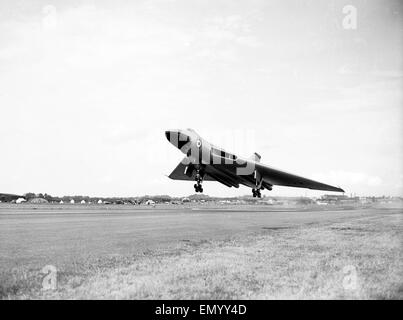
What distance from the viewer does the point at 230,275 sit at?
39.7ft

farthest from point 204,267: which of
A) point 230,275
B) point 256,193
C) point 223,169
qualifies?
point 256,193

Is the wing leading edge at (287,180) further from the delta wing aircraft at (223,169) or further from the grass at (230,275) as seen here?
the grass at (230,275)

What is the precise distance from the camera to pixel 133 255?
1590 centimetres

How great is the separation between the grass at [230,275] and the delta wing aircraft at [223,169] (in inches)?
350

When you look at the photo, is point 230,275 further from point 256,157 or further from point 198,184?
point 256,157

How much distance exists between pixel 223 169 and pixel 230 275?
1718 cm

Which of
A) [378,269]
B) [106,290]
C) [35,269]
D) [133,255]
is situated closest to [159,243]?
[133,255]

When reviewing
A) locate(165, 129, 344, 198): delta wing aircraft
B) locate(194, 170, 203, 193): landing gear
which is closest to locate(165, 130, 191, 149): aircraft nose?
locate(165, 129, 344, 198): delta wing aircraft

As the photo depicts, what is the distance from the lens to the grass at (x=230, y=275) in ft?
32.9

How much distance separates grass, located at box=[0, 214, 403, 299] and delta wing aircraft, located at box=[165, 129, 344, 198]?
8.89m

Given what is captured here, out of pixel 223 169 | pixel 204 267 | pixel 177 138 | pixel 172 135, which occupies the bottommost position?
pixel 204 267

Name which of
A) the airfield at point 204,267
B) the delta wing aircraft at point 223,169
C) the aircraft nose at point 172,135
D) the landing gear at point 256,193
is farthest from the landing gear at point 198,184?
the landing gear at point 256,193
